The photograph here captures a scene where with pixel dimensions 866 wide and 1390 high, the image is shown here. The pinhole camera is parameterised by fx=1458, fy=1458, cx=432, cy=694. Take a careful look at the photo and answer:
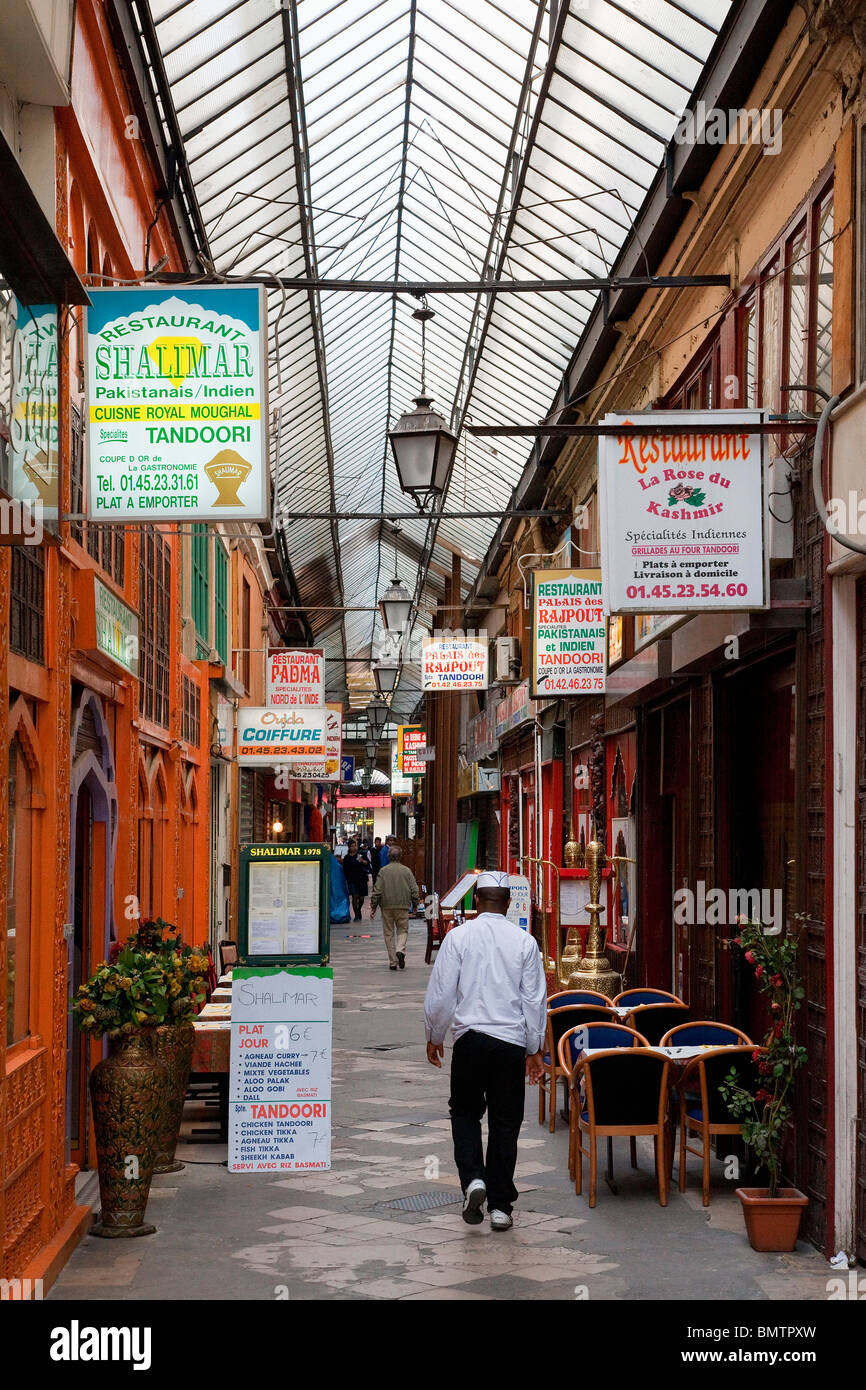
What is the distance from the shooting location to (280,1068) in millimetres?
8500

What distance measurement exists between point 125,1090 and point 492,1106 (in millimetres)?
1909

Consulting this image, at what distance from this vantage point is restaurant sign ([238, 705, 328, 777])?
760 inches

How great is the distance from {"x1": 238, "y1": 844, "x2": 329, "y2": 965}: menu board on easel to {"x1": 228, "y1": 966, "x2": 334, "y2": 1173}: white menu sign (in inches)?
6.0

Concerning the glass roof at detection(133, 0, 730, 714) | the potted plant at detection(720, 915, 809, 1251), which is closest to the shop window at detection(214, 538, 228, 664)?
the glass roof at detection(133, 0, 730, 714)

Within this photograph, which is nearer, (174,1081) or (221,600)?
(174,1081)

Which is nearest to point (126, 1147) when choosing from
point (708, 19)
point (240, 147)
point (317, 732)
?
point (708, 19)

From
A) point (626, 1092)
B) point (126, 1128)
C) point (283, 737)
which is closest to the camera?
point (126, 1128)

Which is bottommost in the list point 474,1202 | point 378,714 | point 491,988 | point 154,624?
point 474,1202

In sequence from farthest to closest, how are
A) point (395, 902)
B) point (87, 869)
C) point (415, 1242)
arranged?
point (395, 902) → point (87, 869) → point (415, 1242)

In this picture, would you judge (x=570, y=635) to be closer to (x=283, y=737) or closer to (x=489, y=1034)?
(x=283, y=737)

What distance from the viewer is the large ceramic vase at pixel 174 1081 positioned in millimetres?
8180

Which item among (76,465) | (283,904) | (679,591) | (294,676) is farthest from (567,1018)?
(294,676)

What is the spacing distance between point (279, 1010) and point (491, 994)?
4.93 feet

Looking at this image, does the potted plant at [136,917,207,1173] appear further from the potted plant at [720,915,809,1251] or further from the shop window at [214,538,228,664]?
the shop window at [214,538,228,664]
